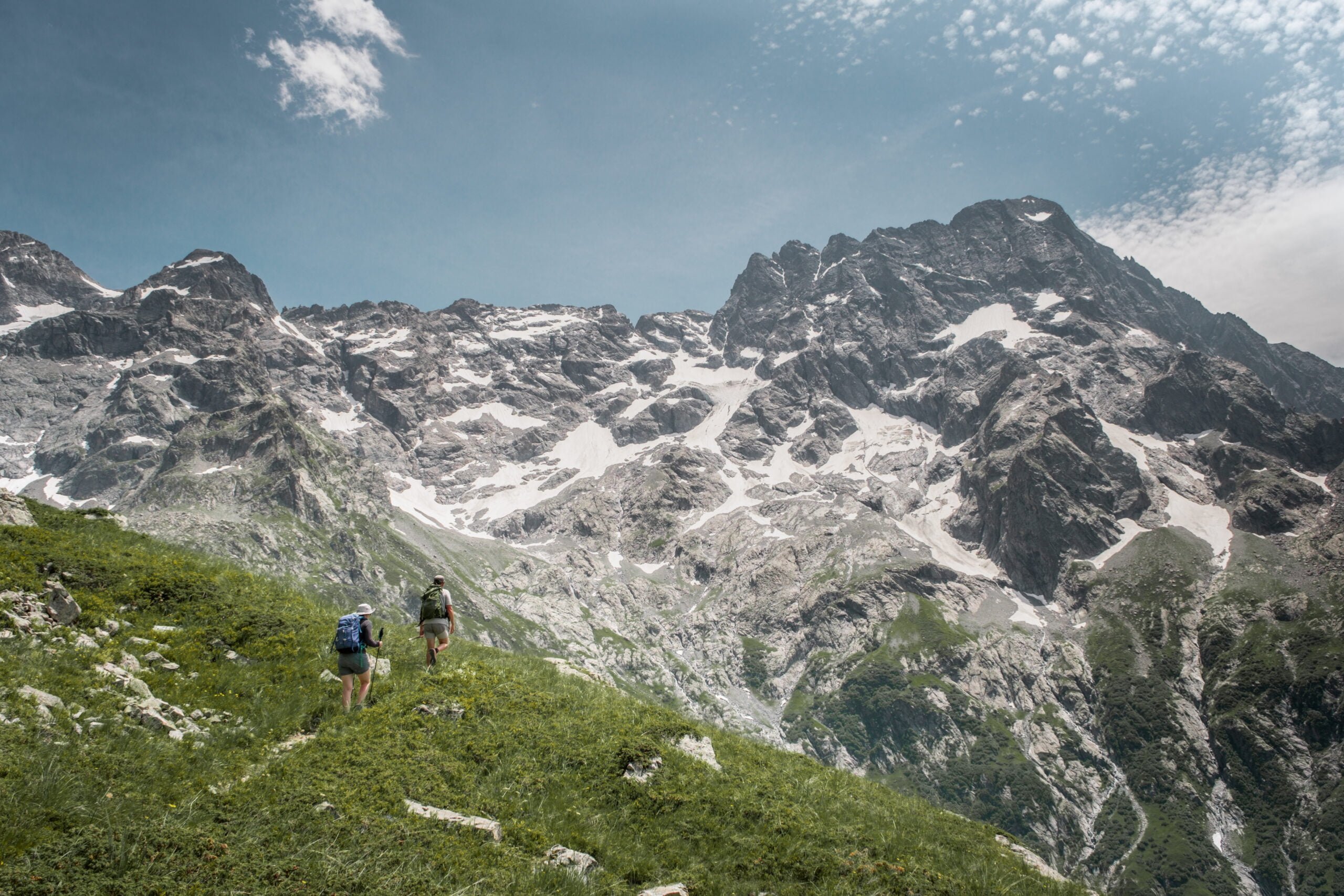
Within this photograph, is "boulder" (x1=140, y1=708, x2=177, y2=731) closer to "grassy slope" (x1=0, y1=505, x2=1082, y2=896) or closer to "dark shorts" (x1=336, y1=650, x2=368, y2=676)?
"grassy slope" (x1=0, y1=505, x2=1082, y2=896)

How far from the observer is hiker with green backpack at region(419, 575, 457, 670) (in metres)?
21.5

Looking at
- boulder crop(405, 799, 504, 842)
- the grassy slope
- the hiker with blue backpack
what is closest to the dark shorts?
the hiker with blue backpack

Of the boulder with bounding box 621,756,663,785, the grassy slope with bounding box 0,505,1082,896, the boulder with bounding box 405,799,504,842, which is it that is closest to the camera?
the grassy slope with bounding box 0,505,1082,896

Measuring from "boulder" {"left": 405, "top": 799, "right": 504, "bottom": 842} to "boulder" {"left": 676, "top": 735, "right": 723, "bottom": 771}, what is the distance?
7.32 metres

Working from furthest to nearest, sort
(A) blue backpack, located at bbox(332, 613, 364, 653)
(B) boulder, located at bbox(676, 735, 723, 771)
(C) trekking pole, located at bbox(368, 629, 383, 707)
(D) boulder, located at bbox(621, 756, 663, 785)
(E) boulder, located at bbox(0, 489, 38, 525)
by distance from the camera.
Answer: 1. (E) boulder, located at bbox(0, 489, 38, 525)
2. (B) boulder, located at bbox(676, 735, 723, 771)
3. (C) trekking pole, located at bbox(368, 629, 383, 707)
4. (A) blue backpack, located at bbox(332, 613, 364, 653)
5. (D) boulder, located at bbox(621, 756, 663, 785)

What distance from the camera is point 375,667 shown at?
1886 cm

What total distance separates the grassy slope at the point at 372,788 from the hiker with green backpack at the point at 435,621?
2.65ft

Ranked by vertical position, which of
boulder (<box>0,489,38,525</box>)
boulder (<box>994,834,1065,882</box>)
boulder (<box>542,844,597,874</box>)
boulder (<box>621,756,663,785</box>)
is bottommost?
boulder (<box>994,834,1065,882</box>)

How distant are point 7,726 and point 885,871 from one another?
55.0 ft

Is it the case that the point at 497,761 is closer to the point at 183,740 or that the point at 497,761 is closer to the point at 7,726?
the point at 183,740

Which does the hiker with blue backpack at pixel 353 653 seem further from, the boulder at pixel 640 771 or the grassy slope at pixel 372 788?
the boulder at pixel 640 771

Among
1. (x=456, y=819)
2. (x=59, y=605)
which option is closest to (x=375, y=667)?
(x=456, y=819)

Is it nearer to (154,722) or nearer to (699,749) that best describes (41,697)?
(154,722)

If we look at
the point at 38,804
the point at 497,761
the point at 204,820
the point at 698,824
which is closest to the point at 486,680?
the point at 497,761
